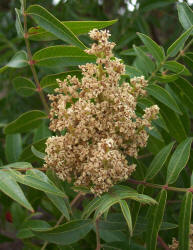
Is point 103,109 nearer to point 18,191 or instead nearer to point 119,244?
point 18,191

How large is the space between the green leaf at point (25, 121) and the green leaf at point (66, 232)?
113cm

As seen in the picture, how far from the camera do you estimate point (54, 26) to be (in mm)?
2482

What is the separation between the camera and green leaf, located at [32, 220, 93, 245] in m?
2.30

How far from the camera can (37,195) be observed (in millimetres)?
3395

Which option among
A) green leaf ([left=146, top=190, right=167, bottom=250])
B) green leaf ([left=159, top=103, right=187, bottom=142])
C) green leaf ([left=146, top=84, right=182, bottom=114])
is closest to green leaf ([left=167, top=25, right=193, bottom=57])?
green leaf ([left=146, top=84, right=182, bottom=114])

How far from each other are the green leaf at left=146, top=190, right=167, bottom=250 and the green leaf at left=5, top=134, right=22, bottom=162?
171 centimetres

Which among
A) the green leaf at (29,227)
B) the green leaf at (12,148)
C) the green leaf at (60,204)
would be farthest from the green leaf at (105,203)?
the green leaf at (12,148)

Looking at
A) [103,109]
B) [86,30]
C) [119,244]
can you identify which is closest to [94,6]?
[86,30]

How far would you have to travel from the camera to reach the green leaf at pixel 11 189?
6.63 feet

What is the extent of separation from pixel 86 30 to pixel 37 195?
5.13 feet

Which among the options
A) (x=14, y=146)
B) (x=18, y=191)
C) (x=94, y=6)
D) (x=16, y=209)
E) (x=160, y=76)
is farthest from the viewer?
(x=94, y=6)

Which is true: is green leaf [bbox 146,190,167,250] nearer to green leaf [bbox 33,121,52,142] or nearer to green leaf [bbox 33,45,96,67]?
green leaf [bbox 33,45,96,67]

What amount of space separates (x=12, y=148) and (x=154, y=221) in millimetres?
1827

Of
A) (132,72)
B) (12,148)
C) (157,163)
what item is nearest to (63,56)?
(132,72)
